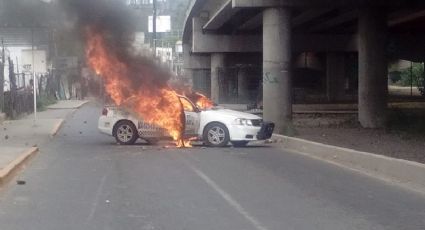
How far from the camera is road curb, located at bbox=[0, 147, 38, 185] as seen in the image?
12.1 meters

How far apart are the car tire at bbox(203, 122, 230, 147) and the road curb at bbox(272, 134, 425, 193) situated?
1.87m

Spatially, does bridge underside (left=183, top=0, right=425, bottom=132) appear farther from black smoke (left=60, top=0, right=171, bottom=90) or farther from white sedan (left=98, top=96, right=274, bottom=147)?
black smoke (left=60, top=0, right=171, bottom=90)

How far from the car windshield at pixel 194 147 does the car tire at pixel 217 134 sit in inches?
1.2

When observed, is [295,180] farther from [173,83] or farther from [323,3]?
[323,3]

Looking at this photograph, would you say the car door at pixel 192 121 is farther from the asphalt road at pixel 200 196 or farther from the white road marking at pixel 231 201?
the white road marking at pixel 231 201

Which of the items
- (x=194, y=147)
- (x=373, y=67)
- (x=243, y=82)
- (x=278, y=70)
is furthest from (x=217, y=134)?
(x=243, y=82)

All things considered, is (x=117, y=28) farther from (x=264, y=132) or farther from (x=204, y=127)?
(x=264, y=132)

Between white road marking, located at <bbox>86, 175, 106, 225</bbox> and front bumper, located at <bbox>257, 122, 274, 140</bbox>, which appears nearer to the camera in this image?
white road marking, located at <bbox>86, 175, 106, 225</bbox>

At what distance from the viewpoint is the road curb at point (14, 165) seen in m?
12.1

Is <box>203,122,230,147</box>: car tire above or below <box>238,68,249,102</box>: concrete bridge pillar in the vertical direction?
below

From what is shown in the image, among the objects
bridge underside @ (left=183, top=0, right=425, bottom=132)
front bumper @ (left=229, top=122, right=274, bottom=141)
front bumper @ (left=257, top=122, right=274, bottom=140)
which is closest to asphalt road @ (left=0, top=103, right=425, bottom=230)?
front bumper @ (left=229, top=122, right=274, bottom=141)

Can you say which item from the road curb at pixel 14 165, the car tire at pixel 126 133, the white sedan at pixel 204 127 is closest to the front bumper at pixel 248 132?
the white sedan at pixel 204 127

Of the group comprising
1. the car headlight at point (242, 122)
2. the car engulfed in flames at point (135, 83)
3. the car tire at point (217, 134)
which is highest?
the car engulfed in flames at point (135, 83)

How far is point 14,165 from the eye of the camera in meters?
13.8
